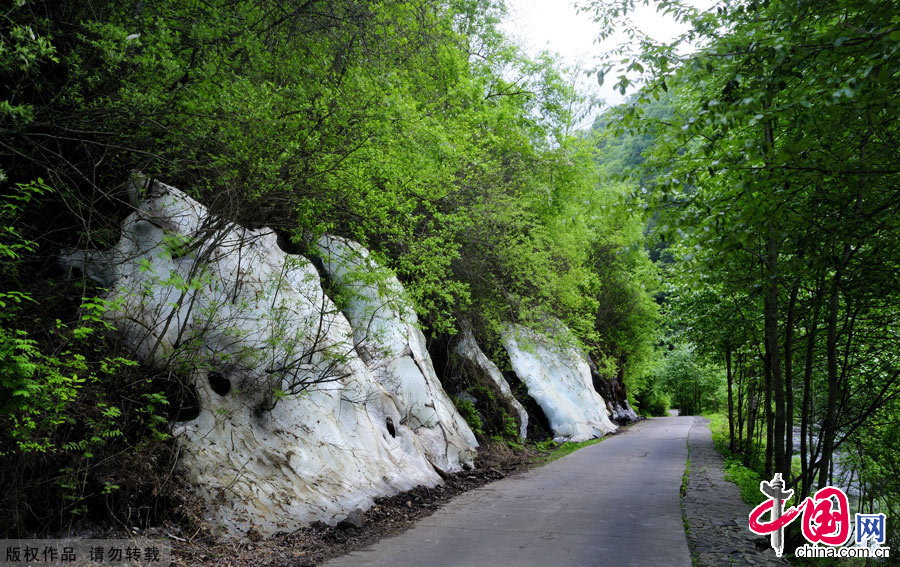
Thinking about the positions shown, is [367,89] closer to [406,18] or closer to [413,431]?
[406,18]

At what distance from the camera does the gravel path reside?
598cm

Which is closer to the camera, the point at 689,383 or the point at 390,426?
the point at 390,426

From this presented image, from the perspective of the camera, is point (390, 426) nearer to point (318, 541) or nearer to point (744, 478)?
point (318, 541)

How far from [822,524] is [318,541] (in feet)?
18.5

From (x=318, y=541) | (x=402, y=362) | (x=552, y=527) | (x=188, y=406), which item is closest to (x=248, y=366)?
(x=188, y=406)

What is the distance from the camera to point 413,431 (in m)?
10.5

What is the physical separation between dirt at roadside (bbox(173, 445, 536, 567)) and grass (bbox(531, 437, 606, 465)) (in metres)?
5.01

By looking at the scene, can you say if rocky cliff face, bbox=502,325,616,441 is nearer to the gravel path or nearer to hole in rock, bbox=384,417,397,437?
the gravel path

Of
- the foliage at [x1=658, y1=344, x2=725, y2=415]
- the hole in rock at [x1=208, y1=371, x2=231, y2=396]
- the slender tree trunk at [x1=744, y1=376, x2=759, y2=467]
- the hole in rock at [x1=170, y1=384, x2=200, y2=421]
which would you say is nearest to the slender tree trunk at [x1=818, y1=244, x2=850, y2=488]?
the hole in rock at [x1=208, y1=371, x2=231, y2=396]

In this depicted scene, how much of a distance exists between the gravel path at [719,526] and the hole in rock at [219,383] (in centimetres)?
583

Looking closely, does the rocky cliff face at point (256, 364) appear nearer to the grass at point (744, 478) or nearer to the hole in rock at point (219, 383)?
the hole in rock at point (219, 383)

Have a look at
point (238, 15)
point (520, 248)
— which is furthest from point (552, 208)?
point (238, 15)

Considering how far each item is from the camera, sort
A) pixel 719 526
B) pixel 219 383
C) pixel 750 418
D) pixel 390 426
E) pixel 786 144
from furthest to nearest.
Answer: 1. pixel 750 418
2. pixel 390 426
3. pixel 719 526
4. pixel 219 383
5. pixel 786 144

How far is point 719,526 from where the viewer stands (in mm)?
7414
